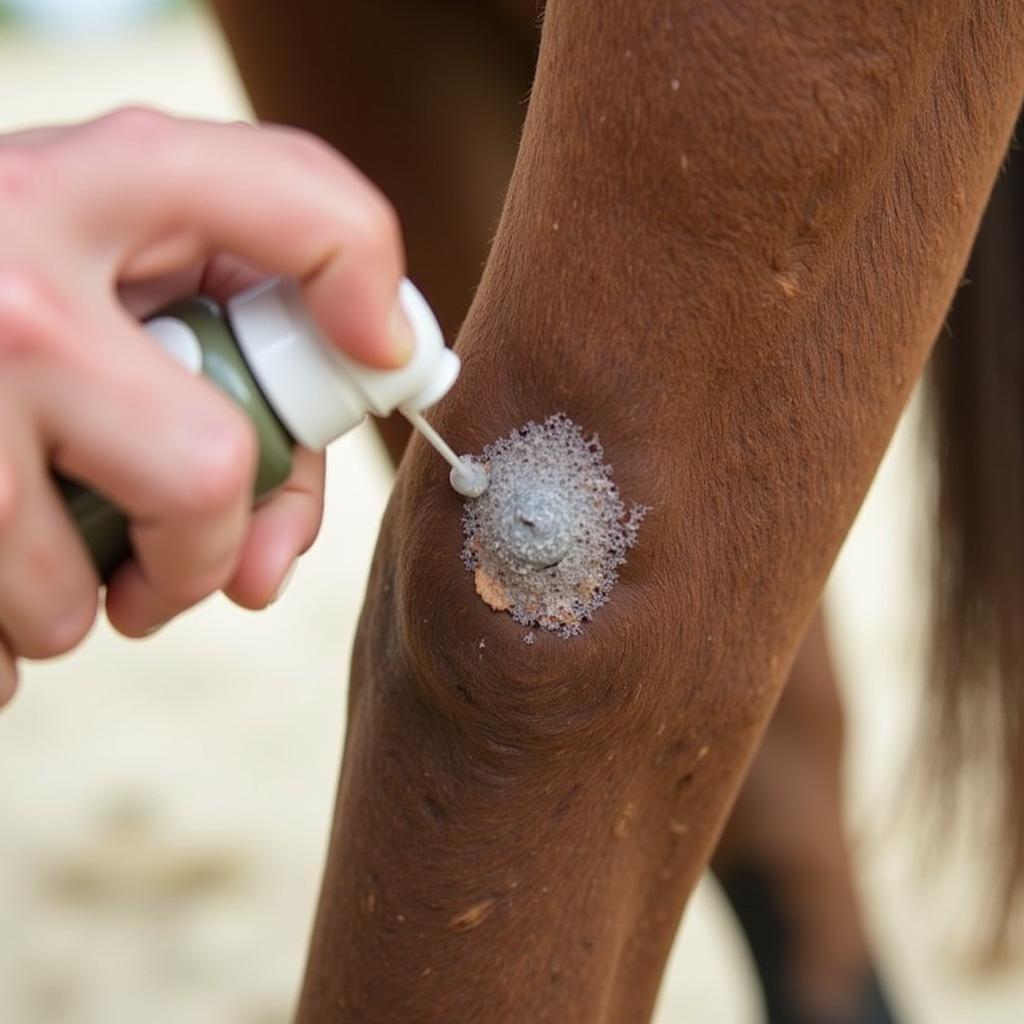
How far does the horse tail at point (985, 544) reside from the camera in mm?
620

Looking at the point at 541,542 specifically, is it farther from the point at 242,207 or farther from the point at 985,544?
the point at 985,544

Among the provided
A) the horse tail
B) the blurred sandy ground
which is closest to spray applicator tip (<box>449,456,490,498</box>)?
the horse tail

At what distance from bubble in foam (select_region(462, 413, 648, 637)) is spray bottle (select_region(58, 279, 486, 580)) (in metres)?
0.05

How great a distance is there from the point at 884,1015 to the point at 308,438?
544 mm

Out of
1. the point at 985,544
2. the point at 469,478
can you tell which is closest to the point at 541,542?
the point at 469,478

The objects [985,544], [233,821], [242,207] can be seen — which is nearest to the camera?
[242,207]

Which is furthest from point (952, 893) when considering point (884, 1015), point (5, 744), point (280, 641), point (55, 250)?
point (55, 250)

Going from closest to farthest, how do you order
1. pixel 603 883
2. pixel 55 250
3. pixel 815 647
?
pixel 55 250, pixel 603 883, pixel 815 647

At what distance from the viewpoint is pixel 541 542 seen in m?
0.31

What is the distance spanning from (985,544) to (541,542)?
1.39 ft

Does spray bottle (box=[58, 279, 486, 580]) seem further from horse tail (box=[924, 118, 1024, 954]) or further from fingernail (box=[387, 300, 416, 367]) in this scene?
horse tail (box=[924, 118, 1024, 954])

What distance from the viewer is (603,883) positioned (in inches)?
13.8

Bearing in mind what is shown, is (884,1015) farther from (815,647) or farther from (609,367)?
(609,367)

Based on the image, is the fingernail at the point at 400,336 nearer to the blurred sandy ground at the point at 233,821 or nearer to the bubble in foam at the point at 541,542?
the bubble in foam at the point at 541,542
